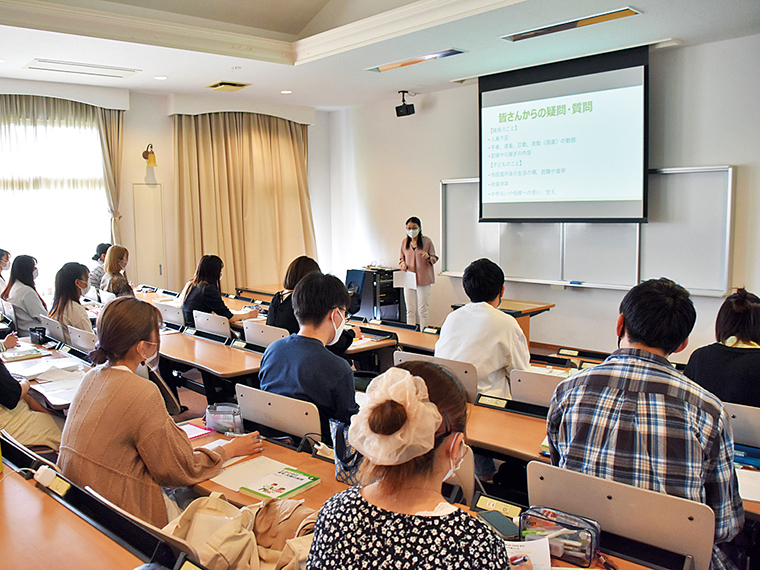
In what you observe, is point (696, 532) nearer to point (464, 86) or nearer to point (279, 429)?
point (279, 429)

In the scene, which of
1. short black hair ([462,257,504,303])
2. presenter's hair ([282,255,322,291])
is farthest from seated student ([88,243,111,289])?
short black hair ([462,257,504,303])

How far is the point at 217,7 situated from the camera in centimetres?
639

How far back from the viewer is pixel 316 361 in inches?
97.1

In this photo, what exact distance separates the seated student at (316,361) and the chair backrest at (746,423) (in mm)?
1438

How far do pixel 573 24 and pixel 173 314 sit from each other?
4183 mm

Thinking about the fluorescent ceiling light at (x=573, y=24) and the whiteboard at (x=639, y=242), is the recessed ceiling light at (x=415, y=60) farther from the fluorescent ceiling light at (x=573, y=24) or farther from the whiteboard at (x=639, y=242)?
the whiteboard at (x=639, y=242)

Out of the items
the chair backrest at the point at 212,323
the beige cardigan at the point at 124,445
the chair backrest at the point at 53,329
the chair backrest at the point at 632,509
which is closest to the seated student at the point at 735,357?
the chair backrest at the point at 632,509

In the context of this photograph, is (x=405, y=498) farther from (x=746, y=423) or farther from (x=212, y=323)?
(x=212, y=323)

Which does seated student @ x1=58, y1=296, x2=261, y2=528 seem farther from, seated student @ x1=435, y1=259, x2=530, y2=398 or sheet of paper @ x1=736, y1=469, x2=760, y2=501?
sheet of paper @ x1=736, y1=469, x2=760, y2=501

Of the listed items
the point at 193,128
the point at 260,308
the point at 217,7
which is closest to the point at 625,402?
the point at 260,308

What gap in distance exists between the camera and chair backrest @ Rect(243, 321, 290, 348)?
4005mm

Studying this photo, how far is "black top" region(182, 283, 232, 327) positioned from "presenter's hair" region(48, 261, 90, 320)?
0.87 metres

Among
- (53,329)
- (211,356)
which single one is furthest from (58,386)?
(53,329)

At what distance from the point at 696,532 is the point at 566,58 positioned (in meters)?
5.68
